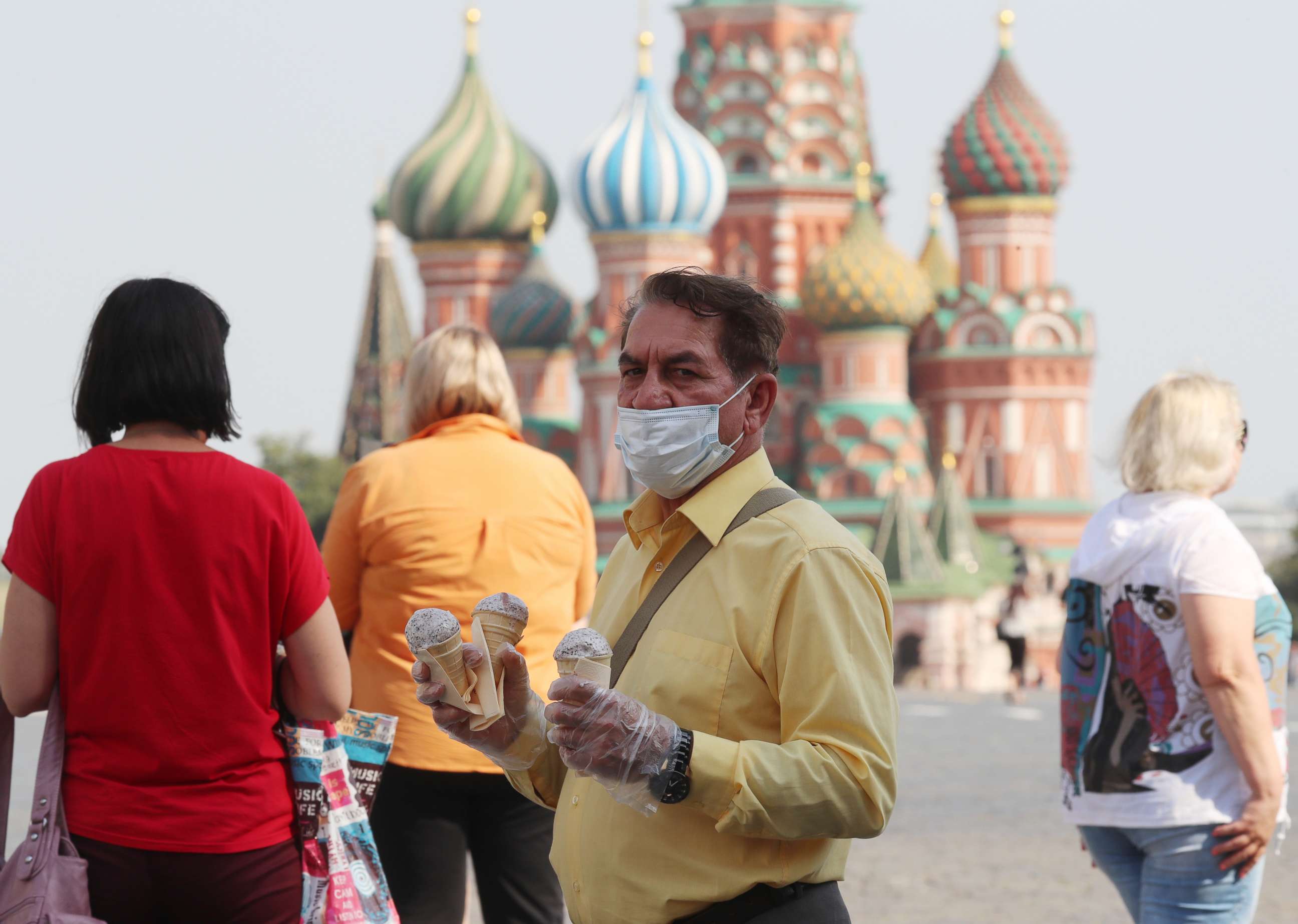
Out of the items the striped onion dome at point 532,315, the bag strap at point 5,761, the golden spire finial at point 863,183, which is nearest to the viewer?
the bag strap at point 5,761

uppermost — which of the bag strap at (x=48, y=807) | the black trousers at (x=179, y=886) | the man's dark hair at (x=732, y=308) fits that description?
the man's dark hair at (x=732, y=308)

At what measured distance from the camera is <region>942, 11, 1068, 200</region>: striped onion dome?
38.4 metres

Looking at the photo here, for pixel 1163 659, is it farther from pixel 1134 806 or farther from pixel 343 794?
pixel 343 794

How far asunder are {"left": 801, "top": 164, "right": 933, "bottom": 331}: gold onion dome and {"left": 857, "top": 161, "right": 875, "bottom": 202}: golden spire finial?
17mm

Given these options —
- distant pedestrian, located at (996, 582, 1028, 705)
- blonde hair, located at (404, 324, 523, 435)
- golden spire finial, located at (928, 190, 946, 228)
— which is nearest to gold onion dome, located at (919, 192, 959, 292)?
golden spire finial, located at (928, 190, 946, 228)

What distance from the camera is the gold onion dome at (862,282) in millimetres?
36688

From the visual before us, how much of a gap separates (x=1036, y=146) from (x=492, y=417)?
35.4 metres

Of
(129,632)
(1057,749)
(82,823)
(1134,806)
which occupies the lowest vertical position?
(1057,749)

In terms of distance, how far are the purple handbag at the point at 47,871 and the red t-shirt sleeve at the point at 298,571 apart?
0.36 metres

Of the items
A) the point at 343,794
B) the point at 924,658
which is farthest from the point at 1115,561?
the point at 924,658

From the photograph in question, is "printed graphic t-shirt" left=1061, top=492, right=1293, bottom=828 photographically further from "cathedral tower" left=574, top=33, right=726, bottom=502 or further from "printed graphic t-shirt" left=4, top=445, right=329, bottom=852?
"cathedral tower" left=574, top=33, right=726, bottom=502

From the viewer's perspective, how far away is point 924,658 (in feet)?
113

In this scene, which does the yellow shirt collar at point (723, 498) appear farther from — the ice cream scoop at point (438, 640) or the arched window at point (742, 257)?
the arched window at point (742, 257)

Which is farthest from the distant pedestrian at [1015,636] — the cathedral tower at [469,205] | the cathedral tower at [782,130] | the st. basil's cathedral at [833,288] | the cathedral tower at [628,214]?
the cathedral tower at [469,205]
